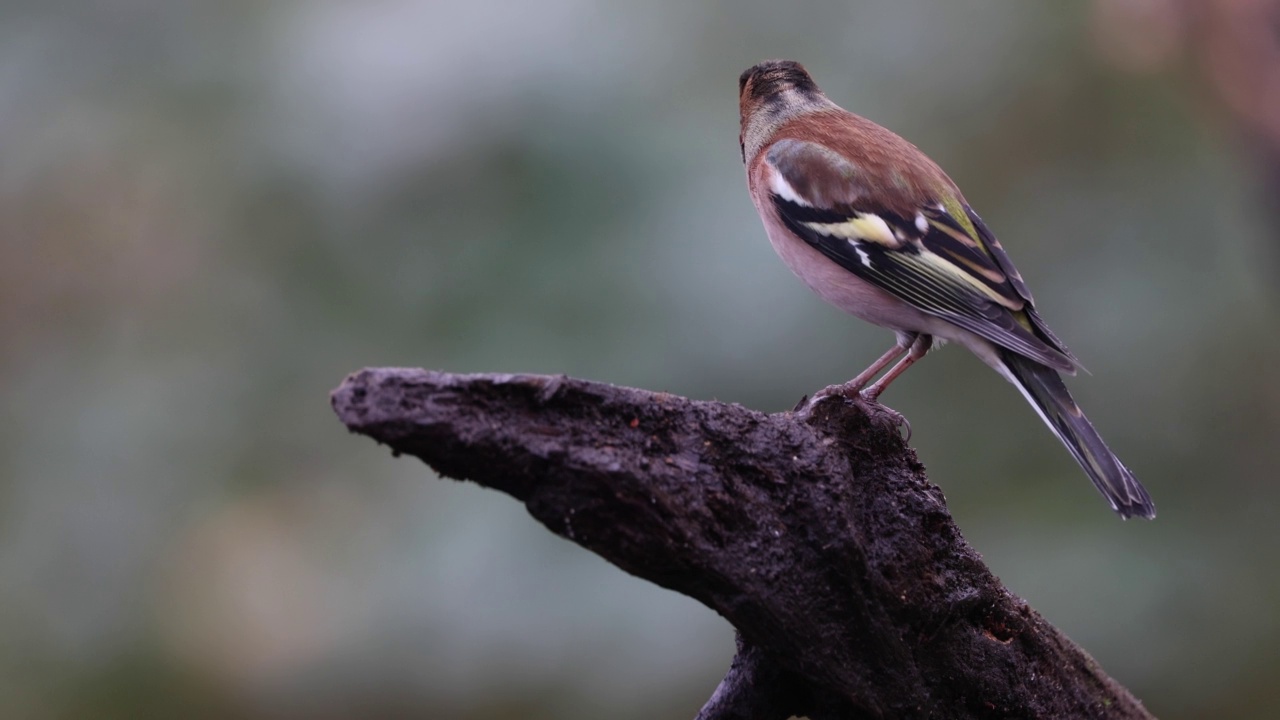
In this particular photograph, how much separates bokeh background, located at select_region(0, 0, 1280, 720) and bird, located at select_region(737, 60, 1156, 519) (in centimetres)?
163

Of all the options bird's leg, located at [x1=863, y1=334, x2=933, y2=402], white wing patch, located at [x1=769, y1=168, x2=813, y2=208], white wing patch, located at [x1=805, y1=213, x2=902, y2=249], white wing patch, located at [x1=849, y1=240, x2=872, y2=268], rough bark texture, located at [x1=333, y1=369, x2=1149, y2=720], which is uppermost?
white wing patch, located at [x1=769, y1=168, x2=813, y2=208]

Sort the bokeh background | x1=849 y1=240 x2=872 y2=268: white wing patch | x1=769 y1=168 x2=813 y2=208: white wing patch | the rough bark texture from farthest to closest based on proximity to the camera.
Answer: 1. the bokeh background
2. x1=769 y1=168 x2=813 y2=208: white wing patch
3. x1=849 y1=240 x2=872 y2=268: white wing patch
4. the rough bark texture

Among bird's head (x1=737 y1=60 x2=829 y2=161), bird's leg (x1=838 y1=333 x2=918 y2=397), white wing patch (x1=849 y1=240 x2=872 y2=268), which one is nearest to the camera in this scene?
bird's leg (x1=838 y1=333 x2=918 y2=397)

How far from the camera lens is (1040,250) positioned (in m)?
6.09

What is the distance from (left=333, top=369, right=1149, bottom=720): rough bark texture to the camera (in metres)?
2.10

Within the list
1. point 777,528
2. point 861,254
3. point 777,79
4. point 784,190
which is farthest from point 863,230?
point 777,528

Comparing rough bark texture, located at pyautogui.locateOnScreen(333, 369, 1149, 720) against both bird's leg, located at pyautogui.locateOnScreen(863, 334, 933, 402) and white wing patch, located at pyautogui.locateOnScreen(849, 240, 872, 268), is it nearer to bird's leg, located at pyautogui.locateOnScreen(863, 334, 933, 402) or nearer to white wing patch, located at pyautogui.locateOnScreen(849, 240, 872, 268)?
bird's leg, located at pyautogui.locateOnScreen(863, 334, 933, 402)

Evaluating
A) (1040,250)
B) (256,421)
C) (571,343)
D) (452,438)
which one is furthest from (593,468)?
(1040,250)

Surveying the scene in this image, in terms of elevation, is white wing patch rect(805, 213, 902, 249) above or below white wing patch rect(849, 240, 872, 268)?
above

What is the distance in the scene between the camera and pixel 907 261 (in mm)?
3625

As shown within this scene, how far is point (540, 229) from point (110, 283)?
255 cm

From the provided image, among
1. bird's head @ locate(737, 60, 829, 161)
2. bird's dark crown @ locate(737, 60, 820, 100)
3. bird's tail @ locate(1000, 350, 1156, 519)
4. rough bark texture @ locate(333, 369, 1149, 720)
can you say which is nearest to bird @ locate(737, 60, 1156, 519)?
bird's tail @ locate(1000, 350, 1156, 519)

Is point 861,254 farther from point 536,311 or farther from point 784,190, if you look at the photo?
point 536,311

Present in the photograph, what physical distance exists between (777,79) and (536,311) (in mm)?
1826
